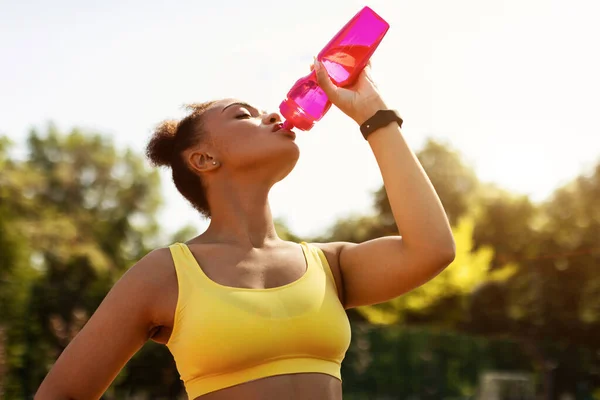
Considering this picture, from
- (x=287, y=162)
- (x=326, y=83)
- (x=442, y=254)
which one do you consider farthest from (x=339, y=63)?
(x=442, y=254)

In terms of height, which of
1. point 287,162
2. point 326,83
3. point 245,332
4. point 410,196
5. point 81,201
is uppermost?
point 81,201

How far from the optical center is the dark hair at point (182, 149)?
275 cm

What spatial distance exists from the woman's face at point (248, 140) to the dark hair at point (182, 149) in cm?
6

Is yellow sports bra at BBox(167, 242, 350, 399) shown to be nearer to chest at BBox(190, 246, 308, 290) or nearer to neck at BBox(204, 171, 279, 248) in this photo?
chest at BBox(190, 246, 308, 290)

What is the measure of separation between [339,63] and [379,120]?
1.18ft

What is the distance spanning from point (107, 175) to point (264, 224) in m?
37.4

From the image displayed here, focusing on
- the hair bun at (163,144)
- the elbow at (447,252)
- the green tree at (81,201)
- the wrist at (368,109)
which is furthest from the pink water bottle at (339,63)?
the green tree at (81,201)

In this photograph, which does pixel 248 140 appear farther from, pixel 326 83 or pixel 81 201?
pixel 81 201

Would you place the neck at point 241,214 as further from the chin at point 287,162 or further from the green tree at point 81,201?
the green tree at point 81,201

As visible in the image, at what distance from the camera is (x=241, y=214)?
2.57 metres

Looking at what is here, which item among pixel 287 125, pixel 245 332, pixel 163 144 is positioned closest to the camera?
pixel 245 332

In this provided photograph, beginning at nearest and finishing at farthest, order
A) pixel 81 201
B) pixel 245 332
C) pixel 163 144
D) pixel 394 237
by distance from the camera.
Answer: pixel 245 332, pixel 394 237, pixel 163 144, pixel 81 201

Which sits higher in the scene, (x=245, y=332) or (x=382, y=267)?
(x=382, y=267)

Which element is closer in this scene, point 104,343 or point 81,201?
point 104,343
